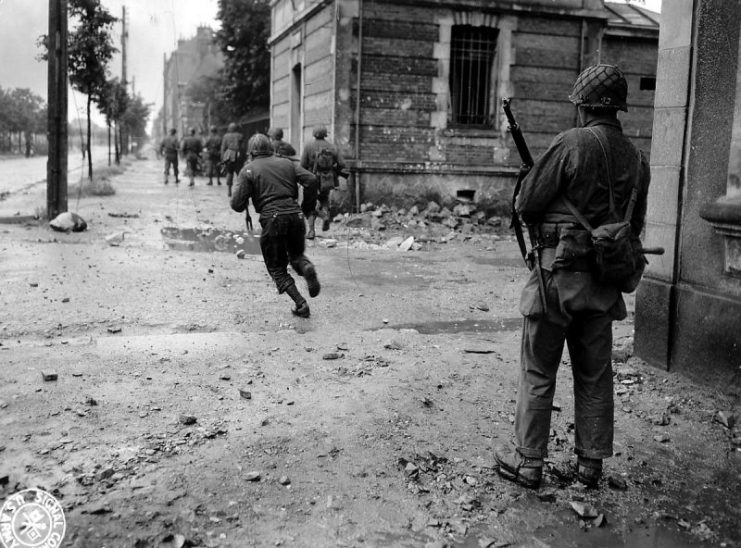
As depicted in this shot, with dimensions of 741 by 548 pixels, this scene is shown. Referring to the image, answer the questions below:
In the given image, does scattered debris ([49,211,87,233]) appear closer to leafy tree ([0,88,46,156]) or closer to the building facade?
the building facade

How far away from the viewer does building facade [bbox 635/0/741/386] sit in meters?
4.85

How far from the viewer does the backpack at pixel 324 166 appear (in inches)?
494

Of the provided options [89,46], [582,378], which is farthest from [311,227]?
[89,46]

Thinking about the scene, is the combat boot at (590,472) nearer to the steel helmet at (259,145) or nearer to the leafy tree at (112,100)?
the steel helmet at (259,145)

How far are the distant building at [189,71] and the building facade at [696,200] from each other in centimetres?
3893

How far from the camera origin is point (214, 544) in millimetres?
3004

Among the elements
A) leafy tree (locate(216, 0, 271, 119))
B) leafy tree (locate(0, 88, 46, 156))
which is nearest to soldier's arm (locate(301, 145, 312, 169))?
leafy tree (locate(216, 0, 271, 119))

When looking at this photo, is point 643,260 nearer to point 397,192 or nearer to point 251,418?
point 251,418

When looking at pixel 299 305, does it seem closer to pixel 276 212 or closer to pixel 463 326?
pixel 276 212

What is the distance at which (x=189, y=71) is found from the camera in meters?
71.6

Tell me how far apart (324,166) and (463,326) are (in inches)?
249

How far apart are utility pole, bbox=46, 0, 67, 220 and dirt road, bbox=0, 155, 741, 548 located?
5290mm

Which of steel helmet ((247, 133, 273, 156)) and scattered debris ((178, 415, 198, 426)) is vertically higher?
steel helmet ((247, 133, 273, 156))

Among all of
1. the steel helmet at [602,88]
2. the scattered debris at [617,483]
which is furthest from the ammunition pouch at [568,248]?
the scattered debris at [617,483]
